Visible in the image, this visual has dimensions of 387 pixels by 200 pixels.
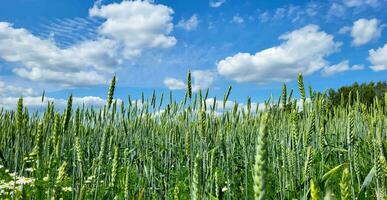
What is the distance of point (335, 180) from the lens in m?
3.78

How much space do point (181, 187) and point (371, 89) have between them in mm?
24233

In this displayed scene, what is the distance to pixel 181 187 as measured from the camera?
366cm

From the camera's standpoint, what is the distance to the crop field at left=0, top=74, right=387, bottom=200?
189 cm

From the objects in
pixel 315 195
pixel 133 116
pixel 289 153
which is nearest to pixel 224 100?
pixel 289 153

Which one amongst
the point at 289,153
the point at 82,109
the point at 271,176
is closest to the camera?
the point at 289,153

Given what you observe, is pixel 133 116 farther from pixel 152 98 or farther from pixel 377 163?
pixel 377 163

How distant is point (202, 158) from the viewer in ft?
9.76

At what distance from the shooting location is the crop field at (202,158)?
189 cm

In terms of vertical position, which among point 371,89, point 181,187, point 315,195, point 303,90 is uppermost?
point 371,89

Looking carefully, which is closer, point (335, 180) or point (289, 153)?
point (289, 153)

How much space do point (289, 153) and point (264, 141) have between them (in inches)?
83.6

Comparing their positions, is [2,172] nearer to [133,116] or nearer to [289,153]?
[133,116]

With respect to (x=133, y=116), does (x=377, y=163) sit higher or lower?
lower

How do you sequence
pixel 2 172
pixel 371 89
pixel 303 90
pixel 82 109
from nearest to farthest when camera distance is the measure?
pixel 303 90 < pixel 2 172 < pixel 82 109 < pixel 371 89
